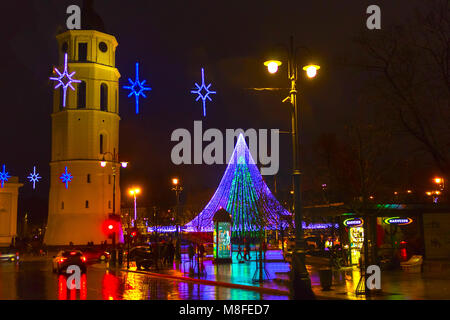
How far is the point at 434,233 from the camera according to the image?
90.2 ft

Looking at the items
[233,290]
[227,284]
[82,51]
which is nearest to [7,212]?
[82,51]

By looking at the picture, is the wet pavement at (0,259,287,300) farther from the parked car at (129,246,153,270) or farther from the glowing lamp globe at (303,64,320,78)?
the parked car at (129,246,153,270)

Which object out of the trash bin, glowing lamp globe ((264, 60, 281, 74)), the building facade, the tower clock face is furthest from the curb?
the building facade

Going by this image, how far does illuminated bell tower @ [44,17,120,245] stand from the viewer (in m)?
63.4

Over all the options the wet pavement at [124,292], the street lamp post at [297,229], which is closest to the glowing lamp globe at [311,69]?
the street lamp post at [297,229]

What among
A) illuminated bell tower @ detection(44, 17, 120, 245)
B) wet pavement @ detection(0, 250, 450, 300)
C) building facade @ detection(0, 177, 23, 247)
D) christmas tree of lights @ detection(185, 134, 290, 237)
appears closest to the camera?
wet pavement @ detection(0, 250, 450, 300)

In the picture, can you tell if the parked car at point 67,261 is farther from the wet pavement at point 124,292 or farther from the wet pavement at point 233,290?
the wet pavement at point 124,292

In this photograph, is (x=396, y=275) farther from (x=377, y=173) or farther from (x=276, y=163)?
(x=276, y=163)

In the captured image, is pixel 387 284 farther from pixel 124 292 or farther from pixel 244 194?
pixel 244 194

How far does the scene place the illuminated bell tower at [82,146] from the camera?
6338 cm

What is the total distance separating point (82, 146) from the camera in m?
64.2

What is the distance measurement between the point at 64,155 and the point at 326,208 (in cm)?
4411
